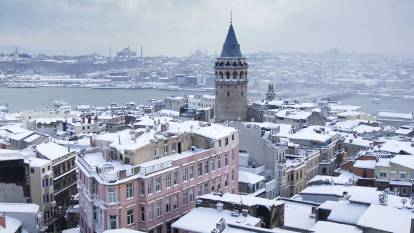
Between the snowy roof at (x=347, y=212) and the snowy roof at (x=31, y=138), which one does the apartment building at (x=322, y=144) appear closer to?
the snowy roof at (x=347, y=212)

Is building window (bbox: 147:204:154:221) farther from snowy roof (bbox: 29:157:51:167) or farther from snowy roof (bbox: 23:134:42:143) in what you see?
snowy roof (bbox: 23:134:42:143)

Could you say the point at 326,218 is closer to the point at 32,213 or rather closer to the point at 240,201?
the point at 240,201

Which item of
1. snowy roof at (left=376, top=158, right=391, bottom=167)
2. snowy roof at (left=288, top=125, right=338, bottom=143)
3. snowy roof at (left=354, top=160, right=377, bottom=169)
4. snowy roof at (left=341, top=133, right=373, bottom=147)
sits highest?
snowy roof at (left=288, top=125, right=338, bottom=143)

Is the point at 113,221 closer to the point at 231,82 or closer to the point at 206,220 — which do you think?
the point at 206,220

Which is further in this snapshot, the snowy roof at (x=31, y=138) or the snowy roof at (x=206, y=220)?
the snowy roof at (x=31, y=138)

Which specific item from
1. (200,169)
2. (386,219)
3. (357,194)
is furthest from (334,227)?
(200,169)

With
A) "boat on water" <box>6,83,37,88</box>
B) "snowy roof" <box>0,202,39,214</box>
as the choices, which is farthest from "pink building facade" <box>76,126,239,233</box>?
"boat on water" <box>6,83,37,88</box>

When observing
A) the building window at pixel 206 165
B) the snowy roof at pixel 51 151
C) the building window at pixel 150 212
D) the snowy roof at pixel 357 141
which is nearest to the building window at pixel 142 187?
the building window at pixel 150 212

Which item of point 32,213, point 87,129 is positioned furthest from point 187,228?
point 87,129
